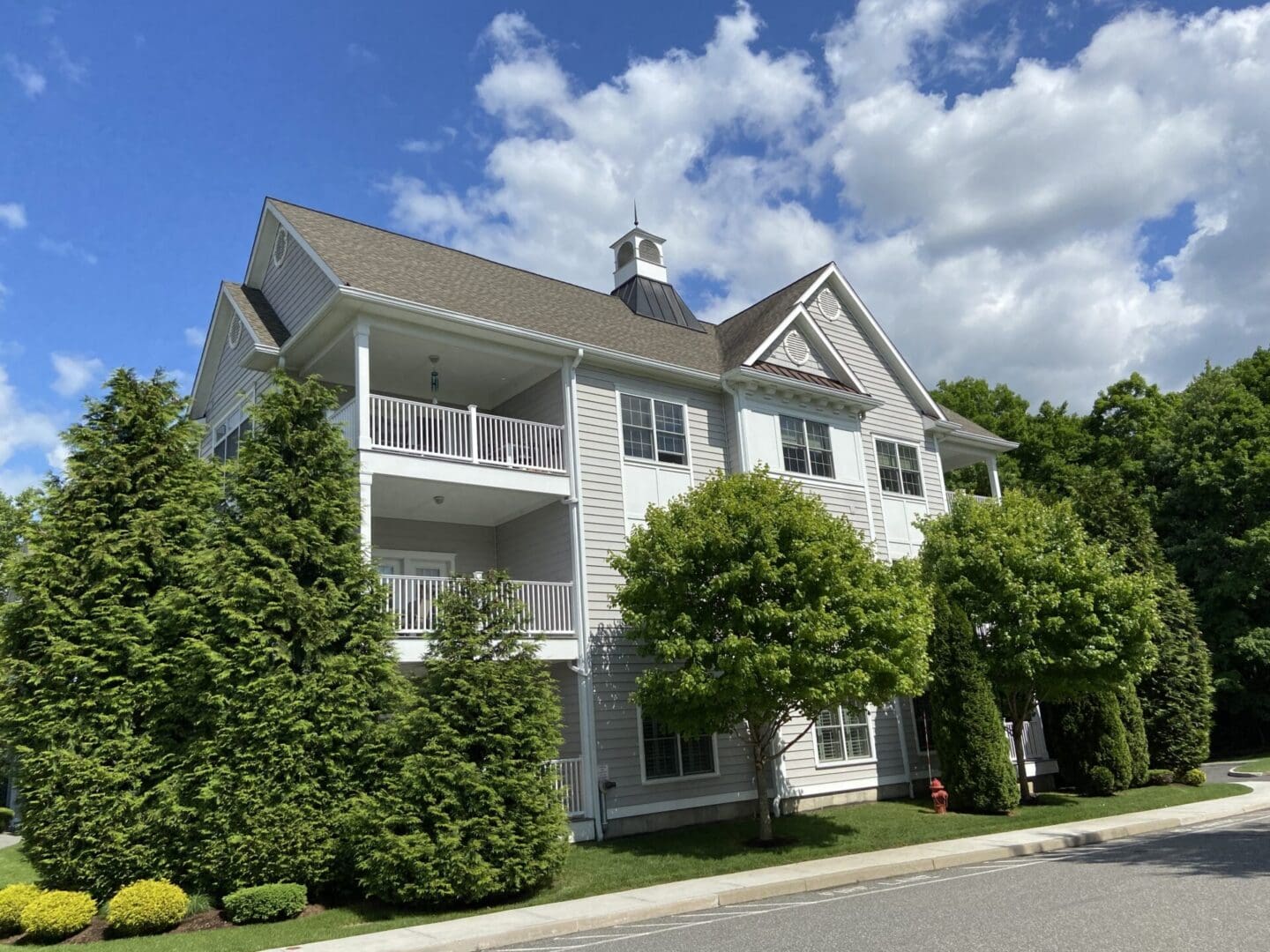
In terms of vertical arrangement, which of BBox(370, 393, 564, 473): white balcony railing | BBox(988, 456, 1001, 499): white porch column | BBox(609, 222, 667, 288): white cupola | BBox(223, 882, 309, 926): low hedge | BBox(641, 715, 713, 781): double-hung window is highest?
BBox(609, 222, 667, 288): white cupola

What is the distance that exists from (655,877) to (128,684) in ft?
24.8

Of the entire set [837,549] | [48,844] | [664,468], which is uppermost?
[664,468]

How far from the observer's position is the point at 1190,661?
23.0 meters

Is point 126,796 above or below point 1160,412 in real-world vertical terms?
below

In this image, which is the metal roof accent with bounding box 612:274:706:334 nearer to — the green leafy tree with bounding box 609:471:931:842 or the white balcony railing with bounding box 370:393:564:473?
the white balcony railing with bounding box 370:393:564:473

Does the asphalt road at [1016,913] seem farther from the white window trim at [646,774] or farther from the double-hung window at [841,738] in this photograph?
the double-hung window at [841,738]

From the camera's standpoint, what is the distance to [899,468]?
23.4m

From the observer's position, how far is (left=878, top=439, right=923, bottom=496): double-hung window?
75.5ft

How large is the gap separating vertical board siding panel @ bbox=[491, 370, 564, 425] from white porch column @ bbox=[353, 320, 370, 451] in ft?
13.3

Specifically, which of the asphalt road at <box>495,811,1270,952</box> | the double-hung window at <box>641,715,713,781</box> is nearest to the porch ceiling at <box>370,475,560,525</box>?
the double-hung window at <box>641,715,713,781</box>

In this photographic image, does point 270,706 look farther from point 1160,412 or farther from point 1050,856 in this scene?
point 1160,412

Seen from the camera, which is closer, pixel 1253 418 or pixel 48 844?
pixel 48 844

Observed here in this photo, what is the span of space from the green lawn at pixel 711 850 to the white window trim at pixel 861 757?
2.88 ft

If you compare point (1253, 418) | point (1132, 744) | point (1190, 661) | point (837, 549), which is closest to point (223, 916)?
point (837, 549)
